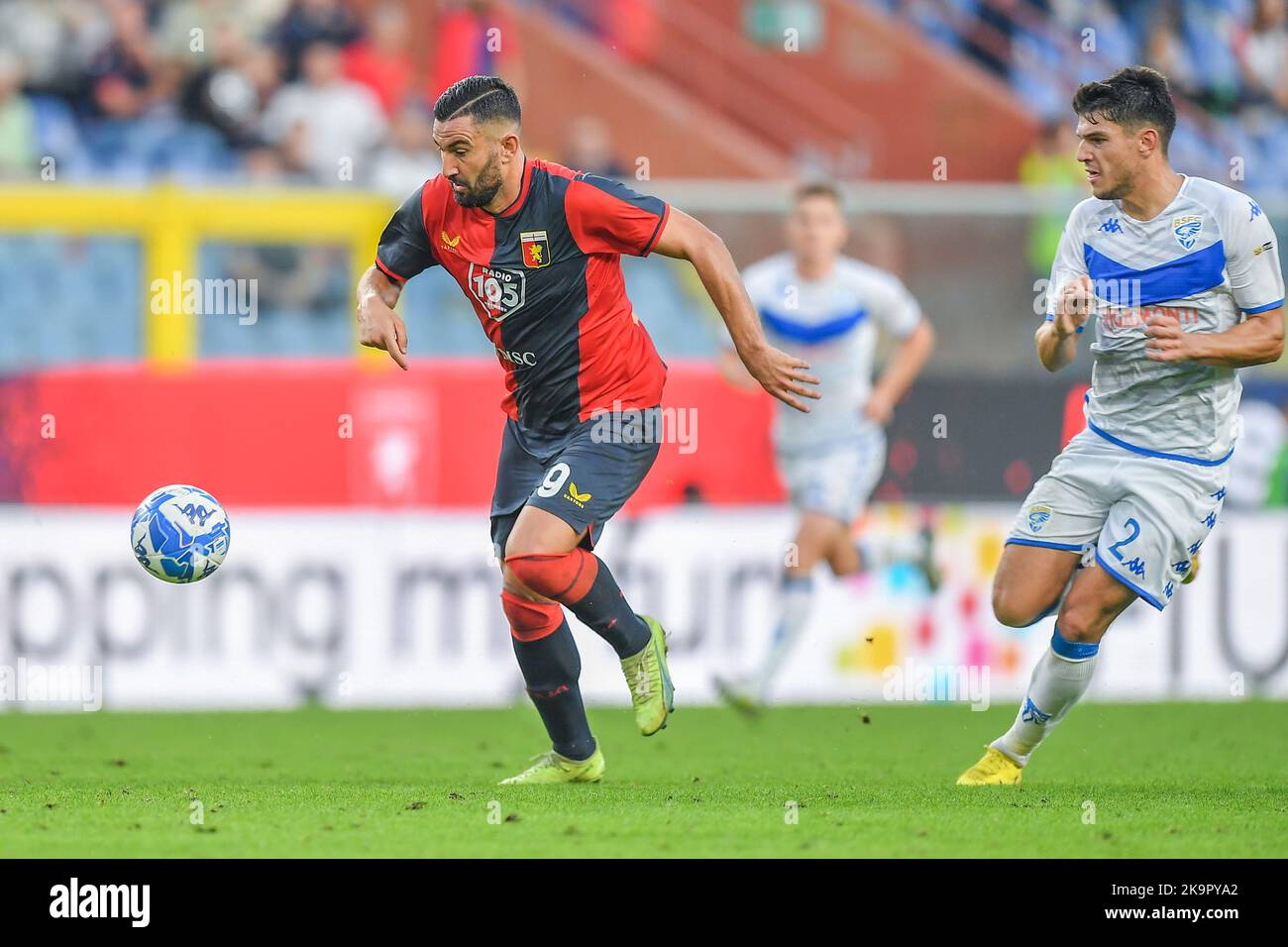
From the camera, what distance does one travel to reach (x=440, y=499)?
11453 millimetres

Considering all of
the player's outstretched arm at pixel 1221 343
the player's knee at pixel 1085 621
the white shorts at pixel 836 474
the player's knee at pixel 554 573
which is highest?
the player's outstretched arm at pixel 1221 343

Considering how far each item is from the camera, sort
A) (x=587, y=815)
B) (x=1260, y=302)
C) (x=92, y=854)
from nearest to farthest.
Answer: (x=92, y=854), (x=587, y=815), (x=1260, y=302)

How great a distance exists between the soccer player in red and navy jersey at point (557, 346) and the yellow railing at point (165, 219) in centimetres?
514

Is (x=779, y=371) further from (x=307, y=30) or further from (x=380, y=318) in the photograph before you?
(x=307, y=30)

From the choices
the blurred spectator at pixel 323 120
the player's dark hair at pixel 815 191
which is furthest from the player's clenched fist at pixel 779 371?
the blurred spectator at pixel 323 120

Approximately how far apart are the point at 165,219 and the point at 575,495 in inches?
243

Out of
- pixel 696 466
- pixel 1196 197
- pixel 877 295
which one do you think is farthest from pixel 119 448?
pixel 1196 197

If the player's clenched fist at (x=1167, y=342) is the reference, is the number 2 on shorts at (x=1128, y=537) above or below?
below

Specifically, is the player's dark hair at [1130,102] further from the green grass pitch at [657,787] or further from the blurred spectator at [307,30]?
the blurred spectator at [307,30]

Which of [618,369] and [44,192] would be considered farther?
[44,192]

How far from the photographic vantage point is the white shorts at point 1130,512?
7.38m

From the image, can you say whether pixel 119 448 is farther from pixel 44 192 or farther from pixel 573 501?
pixel 573 501

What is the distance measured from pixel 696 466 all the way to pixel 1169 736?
3289 mm

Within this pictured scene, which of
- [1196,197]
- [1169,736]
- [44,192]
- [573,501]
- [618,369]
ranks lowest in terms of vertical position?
[1169,736]
